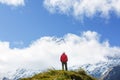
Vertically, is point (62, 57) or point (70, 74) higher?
point (62, 57)

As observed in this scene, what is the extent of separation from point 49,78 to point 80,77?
7.72 ft

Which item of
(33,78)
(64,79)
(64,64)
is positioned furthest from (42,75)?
(64,64)

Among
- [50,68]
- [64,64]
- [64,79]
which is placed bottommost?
[64,79]

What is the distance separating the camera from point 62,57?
30844mm

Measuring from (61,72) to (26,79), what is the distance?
1.79 metres

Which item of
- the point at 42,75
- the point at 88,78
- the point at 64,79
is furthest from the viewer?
the point at 88,78

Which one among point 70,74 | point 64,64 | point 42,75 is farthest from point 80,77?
point 64,64

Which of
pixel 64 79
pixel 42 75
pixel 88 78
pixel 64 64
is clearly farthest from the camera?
pixel 64 64

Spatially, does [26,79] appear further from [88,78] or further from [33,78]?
[88,78]

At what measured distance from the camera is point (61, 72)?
68.0 feet

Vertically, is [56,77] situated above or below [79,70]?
below

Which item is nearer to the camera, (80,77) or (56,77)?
(56,77)

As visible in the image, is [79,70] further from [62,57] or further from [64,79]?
[62,57]

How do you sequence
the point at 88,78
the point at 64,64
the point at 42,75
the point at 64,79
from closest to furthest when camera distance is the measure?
the point at 64,79 → the point at 42,75 → the point at 88,78 → the point at 64,64
